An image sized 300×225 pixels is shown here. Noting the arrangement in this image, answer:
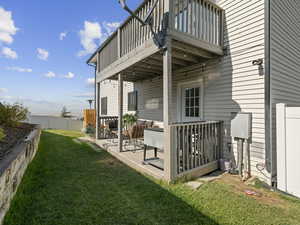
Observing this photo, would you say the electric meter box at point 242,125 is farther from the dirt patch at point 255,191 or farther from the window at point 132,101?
the window at point 132,101

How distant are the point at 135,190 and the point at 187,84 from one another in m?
3.51

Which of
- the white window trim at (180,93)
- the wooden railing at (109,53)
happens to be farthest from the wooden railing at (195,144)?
the wooden railing at (109,53)

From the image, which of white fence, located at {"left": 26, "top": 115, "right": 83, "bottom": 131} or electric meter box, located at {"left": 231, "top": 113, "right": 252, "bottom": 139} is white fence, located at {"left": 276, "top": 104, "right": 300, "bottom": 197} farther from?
white fence, located at {"left": 26, "top": 115, "right": 83, "bottom": 131}

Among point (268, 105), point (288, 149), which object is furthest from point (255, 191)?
point (268, 105)

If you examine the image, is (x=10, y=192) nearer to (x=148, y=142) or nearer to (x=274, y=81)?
(x=148, y=142)

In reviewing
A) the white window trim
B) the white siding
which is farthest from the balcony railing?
the white siding

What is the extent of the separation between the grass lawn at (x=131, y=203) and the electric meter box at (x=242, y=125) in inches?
41.1

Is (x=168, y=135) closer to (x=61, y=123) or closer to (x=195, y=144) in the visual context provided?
(x=195, y=144)

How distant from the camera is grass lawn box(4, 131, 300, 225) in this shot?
202 centimetres

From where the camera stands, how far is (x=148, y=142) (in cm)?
393

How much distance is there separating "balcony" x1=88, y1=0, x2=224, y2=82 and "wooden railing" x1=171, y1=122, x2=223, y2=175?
1682 millimetres

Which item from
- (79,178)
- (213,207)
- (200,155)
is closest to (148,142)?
(200,155)

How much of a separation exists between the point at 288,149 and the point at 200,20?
318cm

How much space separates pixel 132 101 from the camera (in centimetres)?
811
